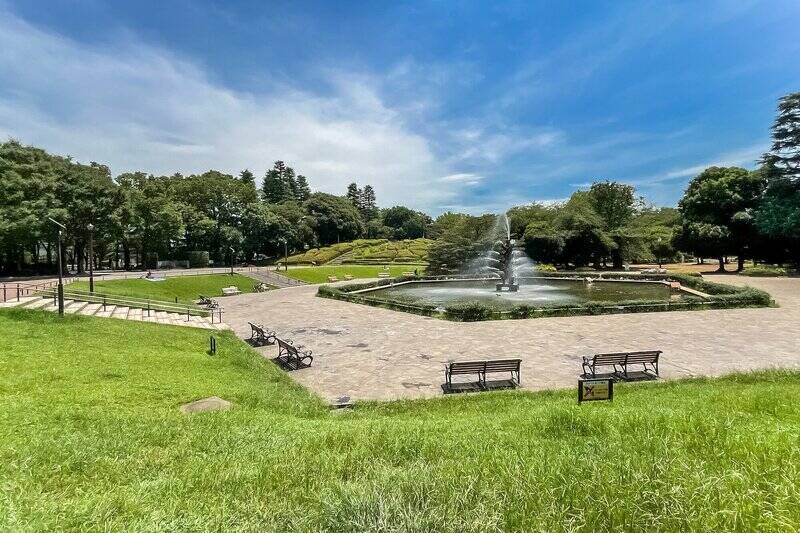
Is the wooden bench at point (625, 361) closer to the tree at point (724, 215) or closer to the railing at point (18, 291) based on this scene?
the railing at point (18, 291)

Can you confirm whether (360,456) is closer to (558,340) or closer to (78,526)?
(78,526)

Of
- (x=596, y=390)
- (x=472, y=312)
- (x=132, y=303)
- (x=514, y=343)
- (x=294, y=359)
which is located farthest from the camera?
(x=132, y=303)

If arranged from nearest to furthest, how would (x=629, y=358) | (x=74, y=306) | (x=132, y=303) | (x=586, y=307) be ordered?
(x=629, y=358) → (x=74, y=306) → (x=586, y=307) → (x=132, y=303)

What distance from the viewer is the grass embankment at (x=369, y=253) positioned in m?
73.1

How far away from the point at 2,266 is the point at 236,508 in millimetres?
54443

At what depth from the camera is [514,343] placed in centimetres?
1591

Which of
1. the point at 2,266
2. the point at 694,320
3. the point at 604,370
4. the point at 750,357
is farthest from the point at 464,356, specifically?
the point at 2,266

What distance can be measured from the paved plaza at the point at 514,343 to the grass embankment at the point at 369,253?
48279 millimetres

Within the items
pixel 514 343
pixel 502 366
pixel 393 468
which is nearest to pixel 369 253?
A: pixel 514 343

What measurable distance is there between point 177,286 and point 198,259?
2798 cm

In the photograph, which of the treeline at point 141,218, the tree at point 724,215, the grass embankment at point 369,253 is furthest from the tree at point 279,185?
the tree at point 724,215

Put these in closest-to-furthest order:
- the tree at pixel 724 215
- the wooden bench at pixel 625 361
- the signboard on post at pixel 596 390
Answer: the signboard on post at pixel 596 390
the wooden bench at pixel 625 361
the tree at pixel 724 215

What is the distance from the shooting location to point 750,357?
43.4ft

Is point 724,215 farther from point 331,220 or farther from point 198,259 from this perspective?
point 198,259
